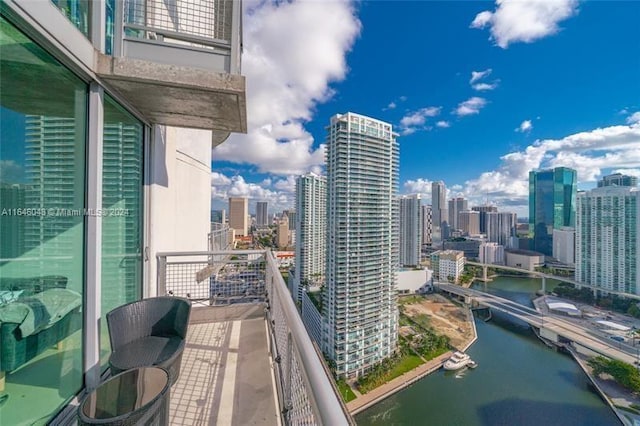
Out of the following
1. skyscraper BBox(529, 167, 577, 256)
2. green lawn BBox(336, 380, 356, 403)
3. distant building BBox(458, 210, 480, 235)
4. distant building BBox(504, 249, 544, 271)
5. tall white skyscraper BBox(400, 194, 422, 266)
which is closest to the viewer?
green lawn BBox(336, 380, 356, 403)

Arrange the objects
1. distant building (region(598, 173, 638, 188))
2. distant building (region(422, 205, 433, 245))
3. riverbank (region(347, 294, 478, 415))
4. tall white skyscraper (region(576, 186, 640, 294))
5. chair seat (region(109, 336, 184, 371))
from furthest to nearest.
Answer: distant building (region(422, 205, 433, 245)) → distant building (region(598, 173, 638, 188)) → tall white skyscraper (region(576, 186, 640, 294)) → riverbank (region(347, 294, 478, 415)) → chair seat (region(109, 336, 184, 371))

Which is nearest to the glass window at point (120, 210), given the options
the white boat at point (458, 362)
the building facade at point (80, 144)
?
the building facade at point (80, 144)

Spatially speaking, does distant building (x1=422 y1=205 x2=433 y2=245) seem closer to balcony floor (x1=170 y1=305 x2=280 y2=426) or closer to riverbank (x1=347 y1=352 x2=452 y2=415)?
riverbank (x1=347 y1=352 x2=452 y2=415)

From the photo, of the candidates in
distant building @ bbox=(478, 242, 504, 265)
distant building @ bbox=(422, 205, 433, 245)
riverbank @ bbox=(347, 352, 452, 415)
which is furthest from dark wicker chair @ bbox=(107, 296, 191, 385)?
distant building @ bbox=(422, 205, 433, 245)

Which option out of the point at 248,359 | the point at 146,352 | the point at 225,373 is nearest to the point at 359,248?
the point at 248,359

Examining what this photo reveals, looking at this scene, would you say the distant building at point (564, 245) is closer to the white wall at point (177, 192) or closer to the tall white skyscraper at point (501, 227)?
the tall white skyscraper at point (501, 227)

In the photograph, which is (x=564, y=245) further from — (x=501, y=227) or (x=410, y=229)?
(x=410, y=229)

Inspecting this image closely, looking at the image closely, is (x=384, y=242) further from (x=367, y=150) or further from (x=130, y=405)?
(x=130, y=405)

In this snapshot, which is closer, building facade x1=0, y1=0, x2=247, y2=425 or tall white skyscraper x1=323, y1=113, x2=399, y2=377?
building facade x1=0, y1=0, x2=247, y2=425
